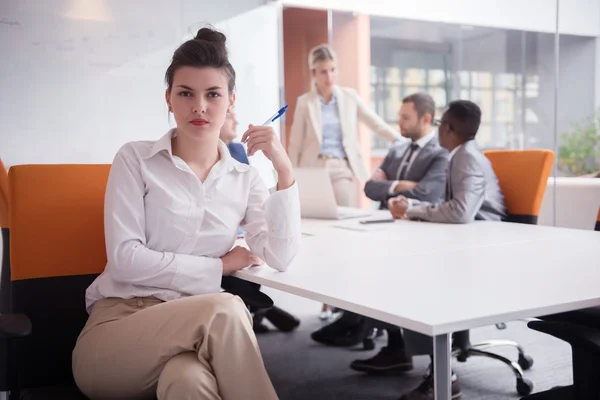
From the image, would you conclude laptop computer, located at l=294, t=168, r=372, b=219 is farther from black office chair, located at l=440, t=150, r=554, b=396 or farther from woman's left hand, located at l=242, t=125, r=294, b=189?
woman's left hand, located at l=242, t=125, r=294, b=189

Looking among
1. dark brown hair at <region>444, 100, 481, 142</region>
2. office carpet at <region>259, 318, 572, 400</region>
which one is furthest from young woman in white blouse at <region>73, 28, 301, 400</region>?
dark brown hair at <region>444, 100, 481, 142</region>

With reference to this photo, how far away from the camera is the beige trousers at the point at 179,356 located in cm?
145

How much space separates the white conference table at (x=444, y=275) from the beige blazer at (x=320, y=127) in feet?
7.72

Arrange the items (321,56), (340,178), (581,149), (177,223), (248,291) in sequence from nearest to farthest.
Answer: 1. (177,223)
2. (248,291)
3. (340,178)
4. (321,56)
5. (581,149)

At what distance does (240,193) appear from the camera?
2.04 metres

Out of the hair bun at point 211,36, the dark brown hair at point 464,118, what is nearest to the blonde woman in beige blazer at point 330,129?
the dark brown hair at point 464,118

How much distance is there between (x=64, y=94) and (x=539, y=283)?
4.13 meters

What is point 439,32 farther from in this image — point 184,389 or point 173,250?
point 184,389

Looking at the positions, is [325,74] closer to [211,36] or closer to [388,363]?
[388,363]

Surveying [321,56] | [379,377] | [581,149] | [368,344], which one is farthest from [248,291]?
[581,149]

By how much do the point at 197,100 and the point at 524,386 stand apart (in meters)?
1.95

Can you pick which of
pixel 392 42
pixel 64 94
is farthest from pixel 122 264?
pixel 392 42

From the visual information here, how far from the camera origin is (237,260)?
6.43 feet

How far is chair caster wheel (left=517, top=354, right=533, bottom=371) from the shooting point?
3.22 meters
